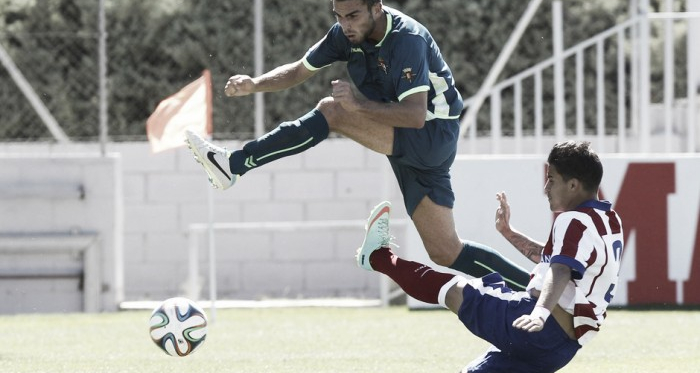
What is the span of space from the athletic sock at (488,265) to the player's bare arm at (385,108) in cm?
97

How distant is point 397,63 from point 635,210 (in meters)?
5.50

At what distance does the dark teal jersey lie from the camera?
267 inches

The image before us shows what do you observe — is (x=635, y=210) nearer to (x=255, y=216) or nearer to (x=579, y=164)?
(x=255, y=216)

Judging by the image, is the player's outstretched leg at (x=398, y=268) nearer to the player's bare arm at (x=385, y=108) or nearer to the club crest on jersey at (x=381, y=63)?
the player's bare arm at (x=385, y=108)

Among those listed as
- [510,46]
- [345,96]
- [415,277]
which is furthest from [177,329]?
[510,46]

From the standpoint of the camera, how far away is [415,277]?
6445 millimetres

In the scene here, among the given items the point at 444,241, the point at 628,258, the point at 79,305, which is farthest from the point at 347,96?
the point at 79,305

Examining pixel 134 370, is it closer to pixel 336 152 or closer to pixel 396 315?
pixel 396 315

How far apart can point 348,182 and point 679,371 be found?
631cm

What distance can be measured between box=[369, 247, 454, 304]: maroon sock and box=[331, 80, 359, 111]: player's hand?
78 centimetres

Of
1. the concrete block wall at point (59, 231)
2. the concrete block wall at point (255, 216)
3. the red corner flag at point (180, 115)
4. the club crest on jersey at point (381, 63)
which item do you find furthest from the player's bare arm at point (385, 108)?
the concrete block wall at point (59, 231)

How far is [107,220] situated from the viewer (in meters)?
12.7

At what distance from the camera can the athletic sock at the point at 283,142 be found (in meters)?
6.73

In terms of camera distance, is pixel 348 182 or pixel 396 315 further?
pixel 348 182
